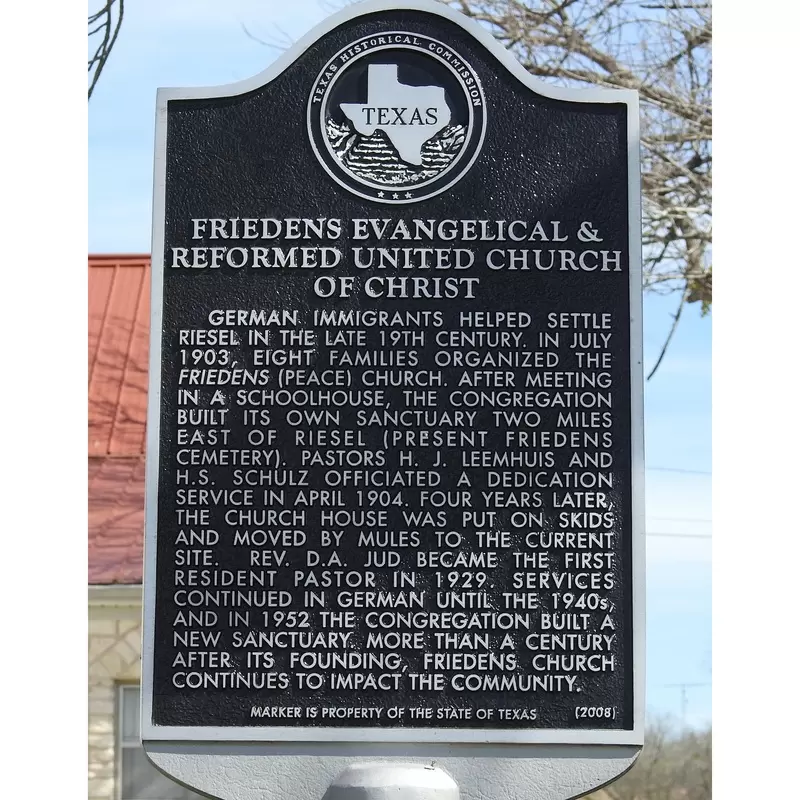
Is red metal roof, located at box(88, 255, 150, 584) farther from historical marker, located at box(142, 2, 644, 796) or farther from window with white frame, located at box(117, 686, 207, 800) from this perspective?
historical marker, located at box(142, 2, 644, 796)

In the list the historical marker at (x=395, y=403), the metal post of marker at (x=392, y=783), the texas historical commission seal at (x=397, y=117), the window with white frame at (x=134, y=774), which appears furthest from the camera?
the window with white frame at (x=134, y=774)

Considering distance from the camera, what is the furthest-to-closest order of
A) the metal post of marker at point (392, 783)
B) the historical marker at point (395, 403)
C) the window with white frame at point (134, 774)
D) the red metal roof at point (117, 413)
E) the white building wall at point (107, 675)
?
the window with white frame at point (134, 774) → the white building wall at point (107, 675) → the red metal roof at point (117, 413) → the historical marker at point (395, 403) → the metal post of marker at point (392, 783)

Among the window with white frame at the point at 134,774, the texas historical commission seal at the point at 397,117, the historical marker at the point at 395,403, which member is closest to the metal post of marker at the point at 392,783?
the historical marker at the point at 395,403

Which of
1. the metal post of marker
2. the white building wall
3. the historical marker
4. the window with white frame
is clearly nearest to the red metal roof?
the white building wall

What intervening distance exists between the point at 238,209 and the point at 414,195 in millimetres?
750

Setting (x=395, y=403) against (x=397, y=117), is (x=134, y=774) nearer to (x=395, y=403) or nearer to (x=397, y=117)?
(x=395, y=403)

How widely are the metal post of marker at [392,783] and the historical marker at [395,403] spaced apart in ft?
0.40

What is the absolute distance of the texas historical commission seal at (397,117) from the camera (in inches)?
199

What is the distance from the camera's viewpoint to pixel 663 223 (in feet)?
38.1

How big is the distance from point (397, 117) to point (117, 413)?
672cm

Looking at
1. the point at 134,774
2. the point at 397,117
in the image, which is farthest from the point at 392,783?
the point at 134,774

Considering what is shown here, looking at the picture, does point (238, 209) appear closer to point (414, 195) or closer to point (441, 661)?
point (414, 195)

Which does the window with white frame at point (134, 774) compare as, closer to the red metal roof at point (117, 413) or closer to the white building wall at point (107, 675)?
the white building wall at point (107, 675)

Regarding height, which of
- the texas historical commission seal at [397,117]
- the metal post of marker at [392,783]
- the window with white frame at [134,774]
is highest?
the texas historical commission seal at [397,117]
